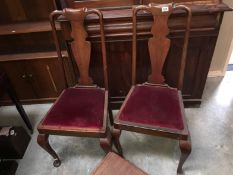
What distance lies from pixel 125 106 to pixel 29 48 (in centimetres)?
114

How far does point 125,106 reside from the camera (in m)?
1.31

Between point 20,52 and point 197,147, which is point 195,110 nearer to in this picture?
point 197,147

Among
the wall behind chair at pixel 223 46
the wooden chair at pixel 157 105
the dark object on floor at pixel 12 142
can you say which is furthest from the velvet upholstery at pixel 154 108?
the wall behind chair at pixel 223 46

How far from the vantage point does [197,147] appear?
154 centimetres

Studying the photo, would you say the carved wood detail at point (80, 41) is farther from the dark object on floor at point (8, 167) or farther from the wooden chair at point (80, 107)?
the dark object on floor at point (8, 167)

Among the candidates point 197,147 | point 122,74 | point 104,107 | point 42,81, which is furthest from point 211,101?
point 42,81

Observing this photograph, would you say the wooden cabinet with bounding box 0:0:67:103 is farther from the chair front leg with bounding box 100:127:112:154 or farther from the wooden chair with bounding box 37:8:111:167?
the chair front leg with bounding box 100:127:112:154

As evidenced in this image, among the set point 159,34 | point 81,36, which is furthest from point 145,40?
point 81,36

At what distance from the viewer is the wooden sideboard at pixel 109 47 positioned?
140 centimetres

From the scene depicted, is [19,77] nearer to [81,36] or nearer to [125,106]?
[81,36]

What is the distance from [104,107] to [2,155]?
0.94m

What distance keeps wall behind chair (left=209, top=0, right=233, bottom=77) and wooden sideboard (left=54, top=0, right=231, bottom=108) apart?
557 mm

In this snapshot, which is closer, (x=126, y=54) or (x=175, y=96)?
(x=175, y=96)

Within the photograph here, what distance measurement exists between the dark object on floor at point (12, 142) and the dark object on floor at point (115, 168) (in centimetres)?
77
